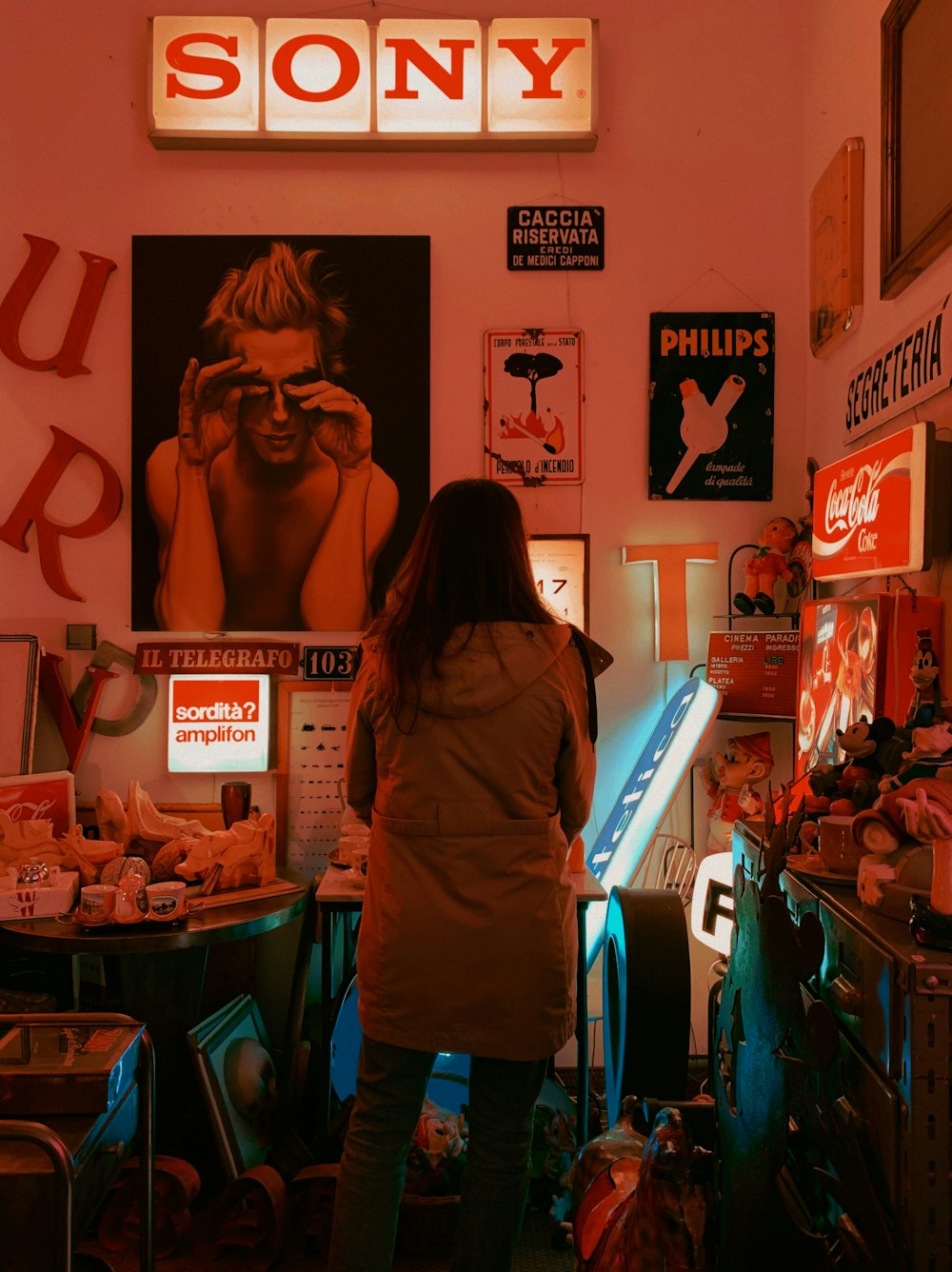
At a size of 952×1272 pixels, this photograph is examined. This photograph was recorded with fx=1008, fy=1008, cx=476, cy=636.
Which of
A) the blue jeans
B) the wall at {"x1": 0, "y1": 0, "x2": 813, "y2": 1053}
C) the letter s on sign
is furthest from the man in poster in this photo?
the blue jeans

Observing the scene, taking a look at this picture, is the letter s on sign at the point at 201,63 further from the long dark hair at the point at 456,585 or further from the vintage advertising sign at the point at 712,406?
the long dark hair at the point at 456,585

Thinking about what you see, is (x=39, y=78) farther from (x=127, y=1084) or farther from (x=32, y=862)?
(x=127, y=1084)

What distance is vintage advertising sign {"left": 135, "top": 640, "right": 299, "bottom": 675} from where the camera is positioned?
3.16 metres

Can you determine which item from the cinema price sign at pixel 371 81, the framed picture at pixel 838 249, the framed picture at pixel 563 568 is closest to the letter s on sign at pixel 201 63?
the cinema price sign at pixel 371 81

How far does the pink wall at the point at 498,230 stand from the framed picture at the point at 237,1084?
2.49ft

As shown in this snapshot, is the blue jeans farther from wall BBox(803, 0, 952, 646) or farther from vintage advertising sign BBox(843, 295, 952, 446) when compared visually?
vintage advertising sign BBox(843, 295, 952, 446)

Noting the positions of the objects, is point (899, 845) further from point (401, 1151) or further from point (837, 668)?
point (401, 1151)

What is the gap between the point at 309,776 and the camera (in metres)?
3.17

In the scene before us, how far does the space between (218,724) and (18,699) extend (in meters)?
0.58

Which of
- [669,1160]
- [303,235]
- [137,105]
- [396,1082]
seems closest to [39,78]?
[137,105]

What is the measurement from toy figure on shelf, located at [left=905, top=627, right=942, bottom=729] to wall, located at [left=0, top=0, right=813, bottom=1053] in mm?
1235

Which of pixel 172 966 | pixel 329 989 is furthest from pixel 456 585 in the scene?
pixel 172 966

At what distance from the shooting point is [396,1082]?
178cm

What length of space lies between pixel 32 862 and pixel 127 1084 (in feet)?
3.99
